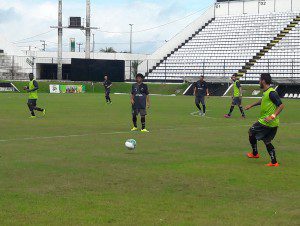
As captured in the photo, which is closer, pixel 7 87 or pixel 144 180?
pixel 144 180

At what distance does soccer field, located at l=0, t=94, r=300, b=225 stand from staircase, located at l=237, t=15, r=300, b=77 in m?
44.5

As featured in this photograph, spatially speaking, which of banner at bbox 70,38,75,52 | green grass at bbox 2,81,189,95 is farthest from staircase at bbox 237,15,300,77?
banner at bbox 70,38,75,52

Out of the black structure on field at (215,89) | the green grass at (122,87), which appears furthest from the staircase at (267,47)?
the green grass at (122,87)

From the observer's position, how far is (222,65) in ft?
215

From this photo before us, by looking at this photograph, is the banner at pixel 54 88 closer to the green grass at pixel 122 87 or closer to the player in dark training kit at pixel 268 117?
the green grass at pixel 122 87

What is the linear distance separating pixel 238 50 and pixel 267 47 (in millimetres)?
3251

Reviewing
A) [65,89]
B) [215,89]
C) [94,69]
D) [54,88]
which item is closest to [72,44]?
[94,69]

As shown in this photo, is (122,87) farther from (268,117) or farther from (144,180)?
(144,180)

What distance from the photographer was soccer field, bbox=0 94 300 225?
25.8 ft

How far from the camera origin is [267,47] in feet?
216

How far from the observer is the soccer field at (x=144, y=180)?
7.86m

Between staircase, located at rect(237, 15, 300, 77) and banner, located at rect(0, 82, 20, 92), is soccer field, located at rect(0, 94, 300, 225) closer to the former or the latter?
staircase, located at rect(237, 15, 300, 77)

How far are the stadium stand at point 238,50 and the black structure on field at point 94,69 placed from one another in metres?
4.47

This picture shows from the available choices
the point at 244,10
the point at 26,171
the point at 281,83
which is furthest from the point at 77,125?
the point at 244,10
